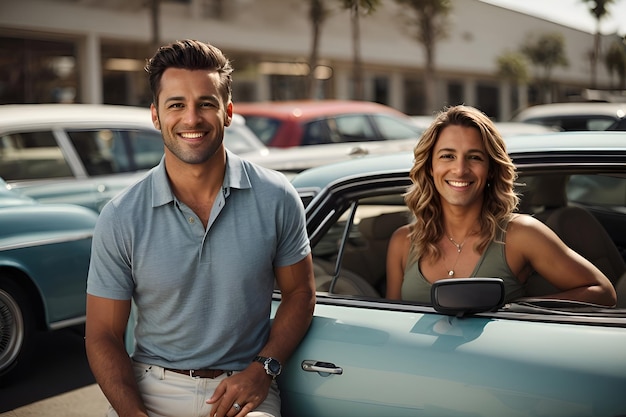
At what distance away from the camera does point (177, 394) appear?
104 inches

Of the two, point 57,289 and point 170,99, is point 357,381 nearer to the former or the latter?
point 170,99

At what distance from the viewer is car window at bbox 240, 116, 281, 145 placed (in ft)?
33.8

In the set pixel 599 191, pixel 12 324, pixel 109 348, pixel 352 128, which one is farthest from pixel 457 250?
pixel 352 128

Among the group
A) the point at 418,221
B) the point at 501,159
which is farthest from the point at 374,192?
the point at 501,159

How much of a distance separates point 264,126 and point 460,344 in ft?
26.6

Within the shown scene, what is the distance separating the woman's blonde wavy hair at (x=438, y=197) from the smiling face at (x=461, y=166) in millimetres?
30

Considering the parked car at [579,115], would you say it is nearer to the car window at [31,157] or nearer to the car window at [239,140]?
the car window at [239,140]

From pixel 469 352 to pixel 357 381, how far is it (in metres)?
0.36

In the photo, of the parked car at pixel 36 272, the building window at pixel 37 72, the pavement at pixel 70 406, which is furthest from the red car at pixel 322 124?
the building window at pixel 37 72

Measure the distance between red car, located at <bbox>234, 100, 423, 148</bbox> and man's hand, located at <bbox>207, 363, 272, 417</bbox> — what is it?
7.65 metres

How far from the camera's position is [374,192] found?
132 inches

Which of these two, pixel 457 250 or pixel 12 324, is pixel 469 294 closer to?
pixel 457 250

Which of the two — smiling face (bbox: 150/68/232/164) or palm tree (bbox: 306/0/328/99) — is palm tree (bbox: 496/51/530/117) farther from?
smiling face (bbox: 150/68/232/164)

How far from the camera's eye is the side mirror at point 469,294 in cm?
255
